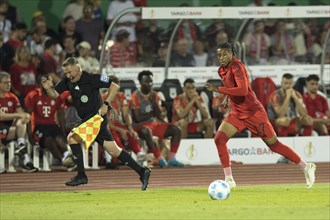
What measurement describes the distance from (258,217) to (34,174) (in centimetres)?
921

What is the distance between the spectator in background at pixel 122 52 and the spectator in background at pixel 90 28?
86 cm

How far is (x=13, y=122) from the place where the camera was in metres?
21.7

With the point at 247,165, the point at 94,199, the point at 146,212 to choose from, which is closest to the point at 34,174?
the point at 247,165

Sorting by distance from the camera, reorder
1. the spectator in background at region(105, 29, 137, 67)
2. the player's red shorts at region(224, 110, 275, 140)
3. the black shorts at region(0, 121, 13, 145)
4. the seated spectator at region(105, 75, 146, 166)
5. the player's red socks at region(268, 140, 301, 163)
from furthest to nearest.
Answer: the spectator in background at region(105, 29, 137, 67)
the seated spectator at region(105, 75, 146, 166)
the black shorts at region(0, 121, 13, 145)
the player's red socks at region(268, 140, 301, 163)
the player's red shorts at region(224, 110, 275, 140)

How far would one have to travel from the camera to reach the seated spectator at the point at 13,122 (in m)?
21.3

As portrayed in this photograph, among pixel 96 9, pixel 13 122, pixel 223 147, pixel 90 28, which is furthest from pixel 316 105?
pixel 223 147

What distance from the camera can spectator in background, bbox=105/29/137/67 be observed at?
23.9 metres

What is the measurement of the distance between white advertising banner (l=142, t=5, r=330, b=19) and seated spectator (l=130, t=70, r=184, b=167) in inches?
48.3

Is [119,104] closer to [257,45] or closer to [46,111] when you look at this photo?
[46,111]

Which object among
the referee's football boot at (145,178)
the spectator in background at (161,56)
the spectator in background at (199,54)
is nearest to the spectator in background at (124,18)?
the spectator in background at (161,56)

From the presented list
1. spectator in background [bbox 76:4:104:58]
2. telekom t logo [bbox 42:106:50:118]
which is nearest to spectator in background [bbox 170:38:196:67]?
spectator in background [bbox 76:4:104:58]

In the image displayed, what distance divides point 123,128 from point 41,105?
1641 millimetres

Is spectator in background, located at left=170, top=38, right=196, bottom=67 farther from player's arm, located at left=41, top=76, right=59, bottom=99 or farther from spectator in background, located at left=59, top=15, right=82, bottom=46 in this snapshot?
player's arm, located at left=41, top=76, right=59, bottom=99

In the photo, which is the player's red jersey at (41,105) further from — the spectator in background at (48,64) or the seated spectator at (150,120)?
the seated spectator at (150,120)
